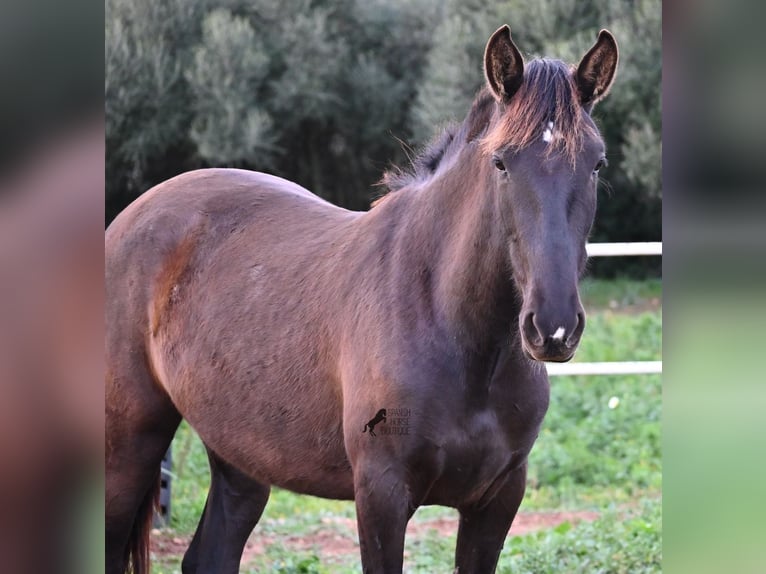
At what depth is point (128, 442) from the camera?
362cm

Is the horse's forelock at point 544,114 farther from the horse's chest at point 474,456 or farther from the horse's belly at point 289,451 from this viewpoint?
the horse's belly at point 289,451

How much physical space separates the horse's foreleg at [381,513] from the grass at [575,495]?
1039 millimetres

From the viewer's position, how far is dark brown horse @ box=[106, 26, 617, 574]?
2.38m

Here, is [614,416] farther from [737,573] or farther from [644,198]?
[737,573]

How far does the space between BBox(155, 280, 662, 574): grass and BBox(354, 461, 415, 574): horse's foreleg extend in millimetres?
1039

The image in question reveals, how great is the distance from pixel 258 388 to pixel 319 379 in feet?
0.94

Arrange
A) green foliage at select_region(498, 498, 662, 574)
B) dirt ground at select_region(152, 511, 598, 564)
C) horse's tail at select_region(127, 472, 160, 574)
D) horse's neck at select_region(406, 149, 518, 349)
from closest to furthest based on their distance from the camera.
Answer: horse's neck at select_region(406, 149, 518, 349), horse's tail at select_region(127, 472, 160, 574), green foliage at select_region(498, 498, 662, 574), dirt ground at select_region(152, 511, 598, 564)

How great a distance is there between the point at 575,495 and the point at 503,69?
3.95m

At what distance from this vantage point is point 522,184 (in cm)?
234

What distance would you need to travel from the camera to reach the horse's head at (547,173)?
2213mm

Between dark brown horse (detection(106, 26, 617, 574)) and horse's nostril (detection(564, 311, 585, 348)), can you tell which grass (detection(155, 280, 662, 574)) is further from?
horse's nostril (detection(564, 311, 585, 348))

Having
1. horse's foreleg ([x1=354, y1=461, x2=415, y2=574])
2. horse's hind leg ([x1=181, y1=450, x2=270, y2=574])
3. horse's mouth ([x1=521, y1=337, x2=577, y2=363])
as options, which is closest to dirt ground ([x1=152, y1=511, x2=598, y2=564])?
horse's hind leg ([x1=181, y1=450, x2=270, y2=574])

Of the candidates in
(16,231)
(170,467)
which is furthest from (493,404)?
(170,467)

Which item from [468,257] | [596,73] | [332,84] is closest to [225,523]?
[468,257]
